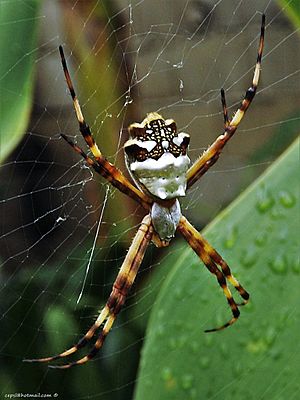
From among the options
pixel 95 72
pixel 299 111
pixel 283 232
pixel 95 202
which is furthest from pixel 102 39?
pixel 299 111

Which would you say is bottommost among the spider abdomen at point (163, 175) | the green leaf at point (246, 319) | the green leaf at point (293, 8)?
the green leaf at point (246, 319)

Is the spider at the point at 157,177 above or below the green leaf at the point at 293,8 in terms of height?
below

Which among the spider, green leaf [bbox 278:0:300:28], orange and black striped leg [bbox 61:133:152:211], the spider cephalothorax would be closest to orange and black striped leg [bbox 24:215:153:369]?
the spider

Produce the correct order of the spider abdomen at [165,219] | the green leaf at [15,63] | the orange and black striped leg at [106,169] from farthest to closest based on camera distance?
the spider abdomen at [165,219] < the green leaf at [15,63] < the orange and black striped leg at [106,169]

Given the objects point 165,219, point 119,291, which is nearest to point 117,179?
point 165,219

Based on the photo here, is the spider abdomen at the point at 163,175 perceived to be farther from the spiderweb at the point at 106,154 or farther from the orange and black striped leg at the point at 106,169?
the spiderweb at the point at 106,154

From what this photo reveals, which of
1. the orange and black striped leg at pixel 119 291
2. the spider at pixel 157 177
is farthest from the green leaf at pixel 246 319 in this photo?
the orange and black striped leg at pixel 119 291

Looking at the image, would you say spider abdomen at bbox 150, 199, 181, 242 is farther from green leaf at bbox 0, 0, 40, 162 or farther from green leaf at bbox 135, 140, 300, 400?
green leaf at bbox 0, 0, 40, 162
